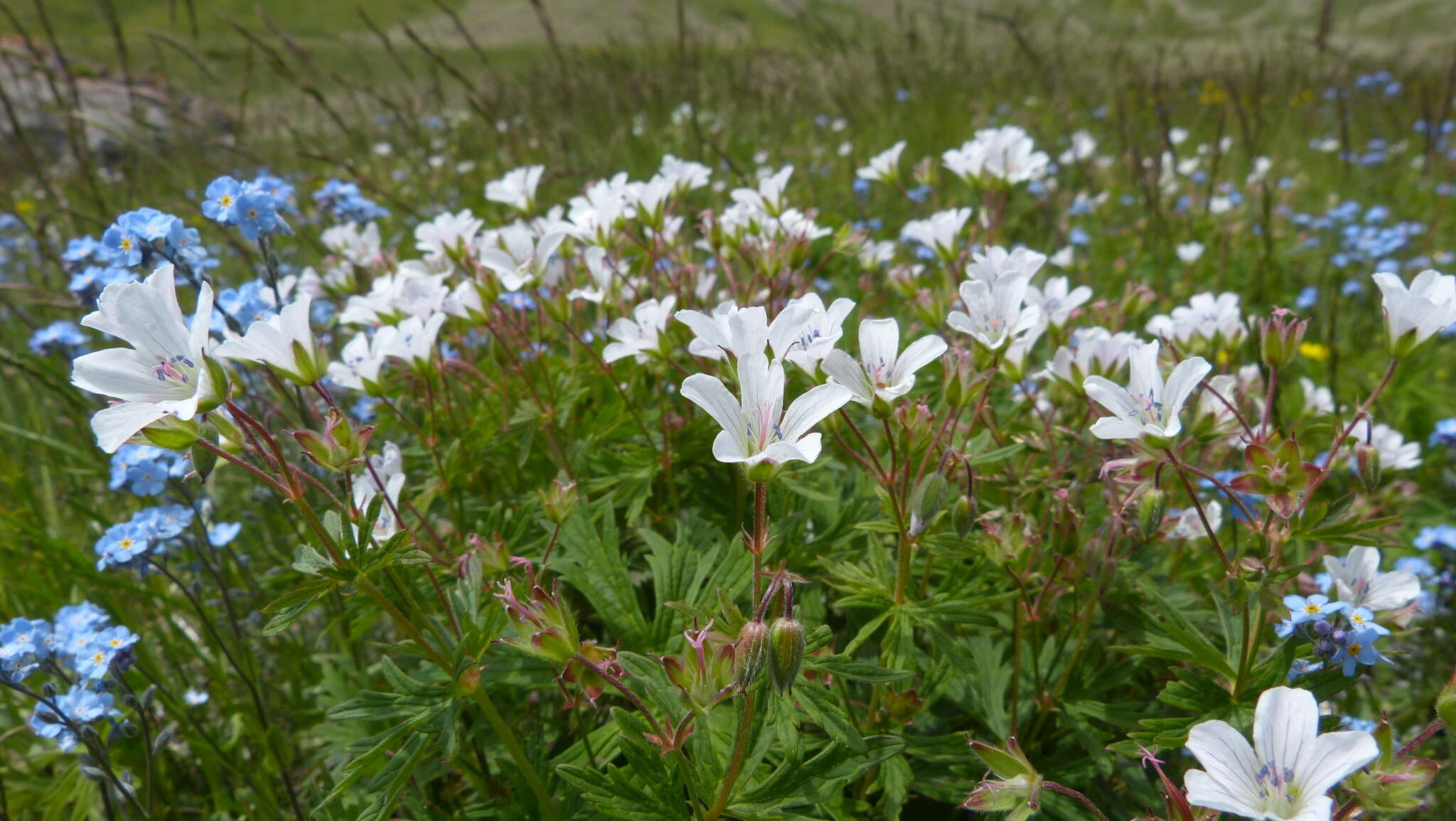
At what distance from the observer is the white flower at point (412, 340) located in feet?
6.60

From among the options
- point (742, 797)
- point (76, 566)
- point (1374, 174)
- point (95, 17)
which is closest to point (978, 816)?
point (742, 797)

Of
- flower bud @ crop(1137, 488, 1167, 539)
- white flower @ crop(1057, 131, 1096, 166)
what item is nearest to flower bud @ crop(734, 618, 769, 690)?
flower bud @ crop(1137, 488, 1167, 539)

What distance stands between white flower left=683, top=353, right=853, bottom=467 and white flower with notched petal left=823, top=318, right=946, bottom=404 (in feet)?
0.58

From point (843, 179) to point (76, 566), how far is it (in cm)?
492

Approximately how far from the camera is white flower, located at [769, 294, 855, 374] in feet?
4.76

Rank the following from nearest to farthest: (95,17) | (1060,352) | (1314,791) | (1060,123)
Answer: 1. (1314,791)
2. (1060,352)
3. (1060,123)
4. (95,17)

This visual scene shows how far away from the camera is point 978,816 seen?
202 cm

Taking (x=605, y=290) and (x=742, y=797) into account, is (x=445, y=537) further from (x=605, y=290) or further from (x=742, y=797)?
(x=742, y=797)

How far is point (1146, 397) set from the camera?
152 cm

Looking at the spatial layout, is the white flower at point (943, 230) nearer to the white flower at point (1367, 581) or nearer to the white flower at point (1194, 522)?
the white flower at point (1194, 522)

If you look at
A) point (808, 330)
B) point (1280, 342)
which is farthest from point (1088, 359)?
point (808, 330)

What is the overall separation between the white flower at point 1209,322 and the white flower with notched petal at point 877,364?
3.12ft

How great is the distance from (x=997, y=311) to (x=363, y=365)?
1.46 m

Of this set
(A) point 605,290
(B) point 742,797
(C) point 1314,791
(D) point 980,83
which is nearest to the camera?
(C) point 1314,791
